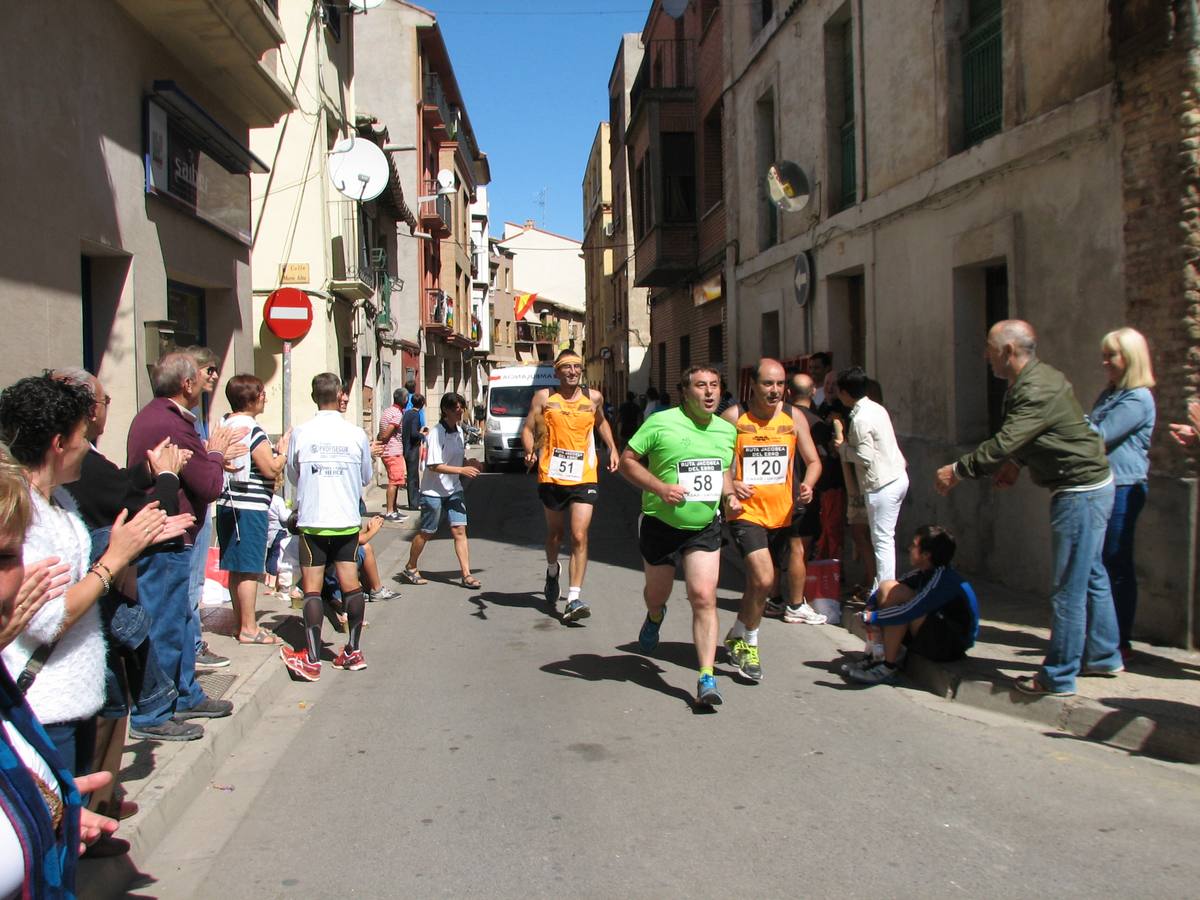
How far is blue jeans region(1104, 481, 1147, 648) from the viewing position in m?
6.18

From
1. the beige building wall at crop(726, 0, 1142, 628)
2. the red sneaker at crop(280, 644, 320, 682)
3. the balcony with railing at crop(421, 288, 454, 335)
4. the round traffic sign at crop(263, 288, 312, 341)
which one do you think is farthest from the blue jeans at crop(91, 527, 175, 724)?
the balcony with railing at crop(421, 288, 454, 335)

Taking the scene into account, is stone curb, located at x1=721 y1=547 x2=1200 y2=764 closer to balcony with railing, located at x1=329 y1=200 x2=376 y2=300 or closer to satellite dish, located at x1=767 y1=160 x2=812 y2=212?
satellite dish, located at x1=767 y1=160 x2=812 y2=212

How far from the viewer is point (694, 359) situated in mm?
23719

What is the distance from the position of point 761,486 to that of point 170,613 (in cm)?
361

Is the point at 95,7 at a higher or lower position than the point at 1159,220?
higher

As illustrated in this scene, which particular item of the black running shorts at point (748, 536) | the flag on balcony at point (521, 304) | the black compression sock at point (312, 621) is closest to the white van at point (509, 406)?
the black compression sock at point (312, 621)

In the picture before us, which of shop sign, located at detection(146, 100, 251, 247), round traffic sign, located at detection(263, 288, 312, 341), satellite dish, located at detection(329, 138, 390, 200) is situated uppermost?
satellite dish, located at detection(329, 138, 390, 200)

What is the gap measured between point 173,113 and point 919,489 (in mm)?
8252

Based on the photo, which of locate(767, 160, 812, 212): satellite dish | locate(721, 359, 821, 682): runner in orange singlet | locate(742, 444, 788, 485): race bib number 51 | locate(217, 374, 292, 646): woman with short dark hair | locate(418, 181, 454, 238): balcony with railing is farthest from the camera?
locate(418, 181, 454, 238): balcony with railing

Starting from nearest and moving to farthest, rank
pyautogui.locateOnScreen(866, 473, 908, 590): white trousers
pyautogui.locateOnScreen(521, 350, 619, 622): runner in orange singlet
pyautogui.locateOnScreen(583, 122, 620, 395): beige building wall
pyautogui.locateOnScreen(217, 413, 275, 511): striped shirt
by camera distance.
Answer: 1. pyautogui.locateOnScreen(217, 413, 275, 511): striped shirt
2. pyautogui.locateOnScreen(866, 473, 908, 590): white trousers
3. pyautogui.locateOnScreen(521, 350, 619, 622): runner in orange singlet
4. pyautogui.locateOnScreen(583, 122, 620, 395): beige building wall

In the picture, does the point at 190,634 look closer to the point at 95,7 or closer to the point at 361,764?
the point at 361,764

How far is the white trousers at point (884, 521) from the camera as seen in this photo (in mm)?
7668

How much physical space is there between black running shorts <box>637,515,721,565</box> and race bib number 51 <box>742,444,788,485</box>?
0.80 metres

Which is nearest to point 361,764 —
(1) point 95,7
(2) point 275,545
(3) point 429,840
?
(3) point 429,840
